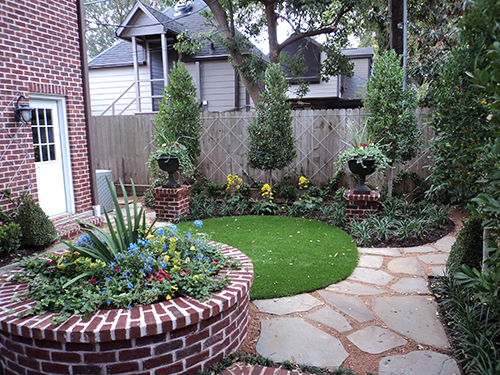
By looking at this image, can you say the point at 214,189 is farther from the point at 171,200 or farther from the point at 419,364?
the point at 419,364

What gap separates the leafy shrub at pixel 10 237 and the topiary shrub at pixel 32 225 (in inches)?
4.7

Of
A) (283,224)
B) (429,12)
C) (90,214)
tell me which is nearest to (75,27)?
(90,214)

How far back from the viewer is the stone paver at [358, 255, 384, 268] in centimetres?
430

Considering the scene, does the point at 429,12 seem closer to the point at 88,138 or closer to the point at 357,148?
the point at 357,148

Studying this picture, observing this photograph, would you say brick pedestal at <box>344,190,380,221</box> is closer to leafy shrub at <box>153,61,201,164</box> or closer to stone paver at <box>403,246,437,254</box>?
stone paver at <box>403,246,437,254</box>

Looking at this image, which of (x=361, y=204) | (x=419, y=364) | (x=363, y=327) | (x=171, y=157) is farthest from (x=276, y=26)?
(x=419, y=364)

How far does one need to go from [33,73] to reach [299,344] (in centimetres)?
519

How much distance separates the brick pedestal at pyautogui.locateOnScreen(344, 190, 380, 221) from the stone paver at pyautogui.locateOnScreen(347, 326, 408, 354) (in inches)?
119

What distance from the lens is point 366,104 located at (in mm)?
6504

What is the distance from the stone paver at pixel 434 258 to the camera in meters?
4.33

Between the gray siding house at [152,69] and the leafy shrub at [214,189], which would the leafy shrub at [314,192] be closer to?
the leafy shrub at [214,189]

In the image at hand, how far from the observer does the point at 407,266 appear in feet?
13.9

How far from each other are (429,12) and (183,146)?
7.79 meters

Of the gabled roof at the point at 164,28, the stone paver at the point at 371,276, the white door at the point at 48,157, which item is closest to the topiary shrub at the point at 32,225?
the white door at the point at 48,157
